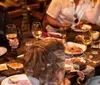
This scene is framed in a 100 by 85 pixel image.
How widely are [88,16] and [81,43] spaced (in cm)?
92

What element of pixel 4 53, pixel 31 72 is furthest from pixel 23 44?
pixel 31 72

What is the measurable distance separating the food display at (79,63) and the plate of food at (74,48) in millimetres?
112

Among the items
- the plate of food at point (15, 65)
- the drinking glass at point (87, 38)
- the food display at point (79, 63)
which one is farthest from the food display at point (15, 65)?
the drinking glass at point (87, 38)

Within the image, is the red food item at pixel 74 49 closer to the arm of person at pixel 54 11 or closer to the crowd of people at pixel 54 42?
the crowd of people at pixel 54 42

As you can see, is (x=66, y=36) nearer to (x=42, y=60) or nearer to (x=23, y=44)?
(x=23, y=44)

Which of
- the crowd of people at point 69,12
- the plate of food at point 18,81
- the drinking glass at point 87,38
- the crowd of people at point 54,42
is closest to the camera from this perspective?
the crowd of people at point 54,42

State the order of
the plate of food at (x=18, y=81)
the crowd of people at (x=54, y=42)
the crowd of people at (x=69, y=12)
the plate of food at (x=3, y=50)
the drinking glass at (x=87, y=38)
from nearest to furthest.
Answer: the crowd of people at (x=54, y=42), the plate of food at (x=18, y=81), the plate of food at (x=3, y=50), the drinking glass at (x=87, y=38), the crowd of people at (x=69, y=12)

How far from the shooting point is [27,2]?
5062 mm

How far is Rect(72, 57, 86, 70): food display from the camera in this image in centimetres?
174

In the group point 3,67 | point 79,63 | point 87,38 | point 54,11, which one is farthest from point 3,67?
point 54,11

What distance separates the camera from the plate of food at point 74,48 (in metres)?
2.01

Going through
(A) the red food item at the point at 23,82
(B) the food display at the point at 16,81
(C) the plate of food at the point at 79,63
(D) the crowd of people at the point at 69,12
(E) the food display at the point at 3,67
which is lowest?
(A) the red food item at the point at 23,82

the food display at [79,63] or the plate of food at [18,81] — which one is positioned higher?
the food display at [79,63]

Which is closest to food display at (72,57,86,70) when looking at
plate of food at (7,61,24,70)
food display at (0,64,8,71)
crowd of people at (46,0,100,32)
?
plate of food at (7,61,24,70)
